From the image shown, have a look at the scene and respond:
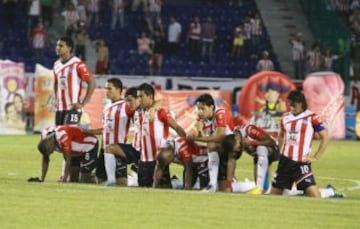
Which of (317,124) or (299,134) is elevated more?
(317,124)

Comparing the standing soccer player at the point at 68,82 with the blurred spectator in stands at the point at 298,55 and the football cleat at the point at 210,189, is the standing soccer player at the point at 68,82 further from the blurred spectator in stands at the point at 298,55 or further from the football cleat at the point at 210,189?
the blurred spectator in stands at the point at 298,55

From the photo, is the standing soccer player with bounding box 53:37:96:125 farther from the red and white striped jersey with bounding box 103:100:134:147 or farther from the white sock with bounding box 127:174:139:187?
the white sock with bounding box 127:174:139:187

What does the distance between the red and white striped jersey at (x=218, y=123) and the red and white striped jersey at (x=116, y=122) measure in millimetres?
1306

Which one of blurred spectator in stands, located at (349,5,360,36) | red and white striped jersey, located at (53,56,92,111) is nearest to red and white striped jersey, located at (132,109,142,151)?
red and white striped jersey, located at (53,56,92,111)

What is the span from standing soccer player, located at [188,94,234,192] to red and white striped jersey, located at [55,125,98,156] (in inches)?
67.0

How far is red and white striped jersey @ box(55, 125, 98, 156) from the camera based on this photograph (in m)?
18.0

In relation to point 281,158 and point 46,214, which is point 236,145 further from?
point 46,214

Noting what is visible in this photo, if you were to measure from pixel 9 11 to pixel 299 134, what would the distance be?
2342cm

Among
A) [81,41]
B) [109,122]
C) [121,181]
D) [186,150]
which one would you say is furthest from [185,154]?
[81,41]

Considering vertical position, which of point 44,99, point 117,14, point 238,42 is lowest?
point 44,99

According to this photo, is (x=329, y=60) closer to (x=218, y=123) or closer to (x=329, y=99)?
(x=329, y=99)

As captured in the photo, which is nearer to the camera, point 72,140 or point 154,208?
point 154,208

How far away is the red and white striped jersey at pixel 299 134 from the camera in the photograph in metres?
16.7

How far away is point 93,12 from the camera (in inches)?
1565
